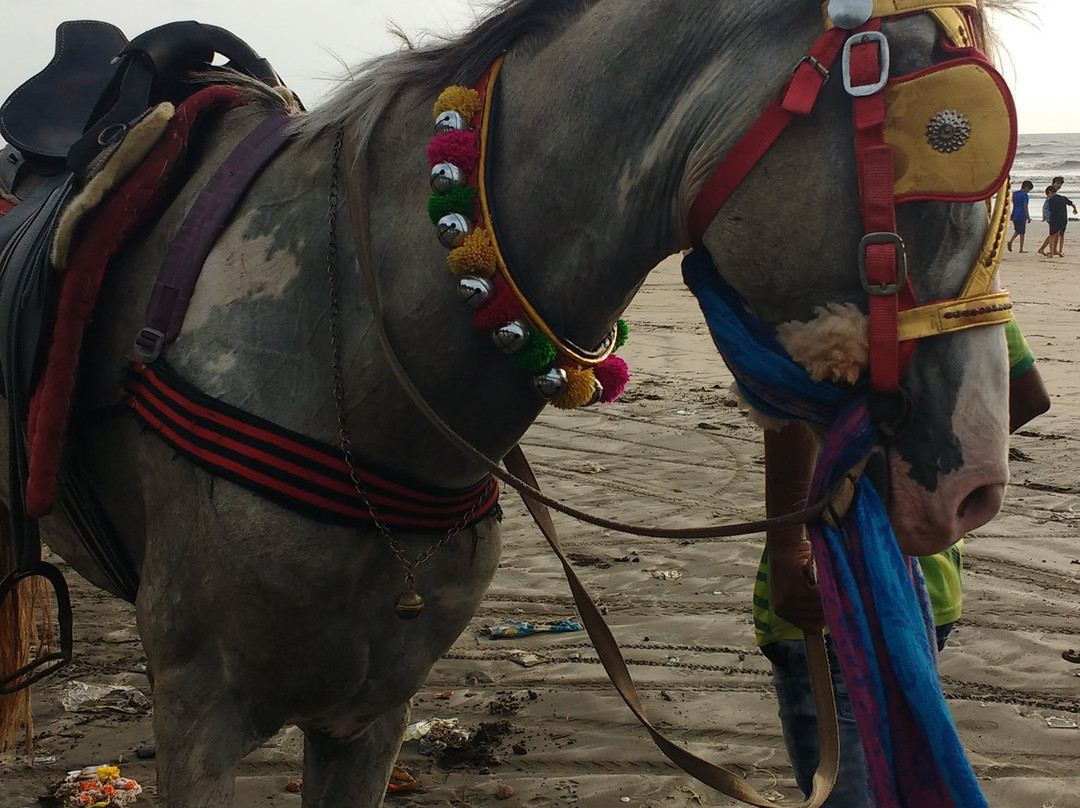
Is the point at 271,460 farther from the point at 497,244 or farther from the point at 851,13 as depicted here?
the point at 851,13

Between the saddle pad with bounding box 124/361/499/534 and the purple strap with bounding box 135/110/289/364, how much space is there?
0.21 ft

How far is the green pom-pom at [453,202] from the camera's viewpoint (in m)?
1.61

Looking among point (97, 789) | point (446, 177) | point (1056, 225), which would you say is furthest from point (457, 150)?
point (1056, 225)

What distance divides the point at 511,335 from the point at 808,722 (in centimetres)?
146

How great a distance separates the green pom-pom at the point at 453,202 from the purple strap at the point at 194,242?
18.0 inches

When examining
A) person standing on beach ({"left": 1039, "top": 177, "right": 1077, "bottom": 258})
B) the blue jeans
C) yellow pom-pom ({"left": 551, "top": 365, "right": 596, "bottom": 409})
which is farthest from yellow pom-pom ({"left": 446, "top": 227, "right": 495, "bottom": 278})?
person standing on beach ({"left": 1039, "top": 177, "right": 1077, "bottom": 258})

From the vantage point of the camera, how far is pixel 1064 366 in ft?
31.0

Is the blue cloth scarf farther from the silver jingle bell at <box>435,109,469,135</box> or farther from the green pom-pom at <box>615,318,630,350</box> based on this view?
the silver jingle bell at <box>435,109,469,135</box>

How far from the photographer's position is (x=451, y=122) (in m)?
1.64

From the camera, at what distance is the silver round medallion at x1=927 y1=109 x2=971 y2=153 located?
1.33 metres

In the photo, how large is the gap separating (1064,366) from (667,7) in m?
9.23

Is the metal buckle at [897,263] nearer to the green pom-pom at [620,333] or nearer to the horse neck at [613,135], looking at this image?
the horse neck at [613,135]

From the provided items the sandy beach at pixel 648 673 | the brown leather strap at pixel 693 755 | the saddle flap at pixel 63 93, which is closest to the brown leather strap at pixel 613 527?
the brown leather strap at pixel 693 755

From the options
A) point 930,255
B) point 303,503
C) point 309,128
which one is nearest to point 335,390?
point 303,503
